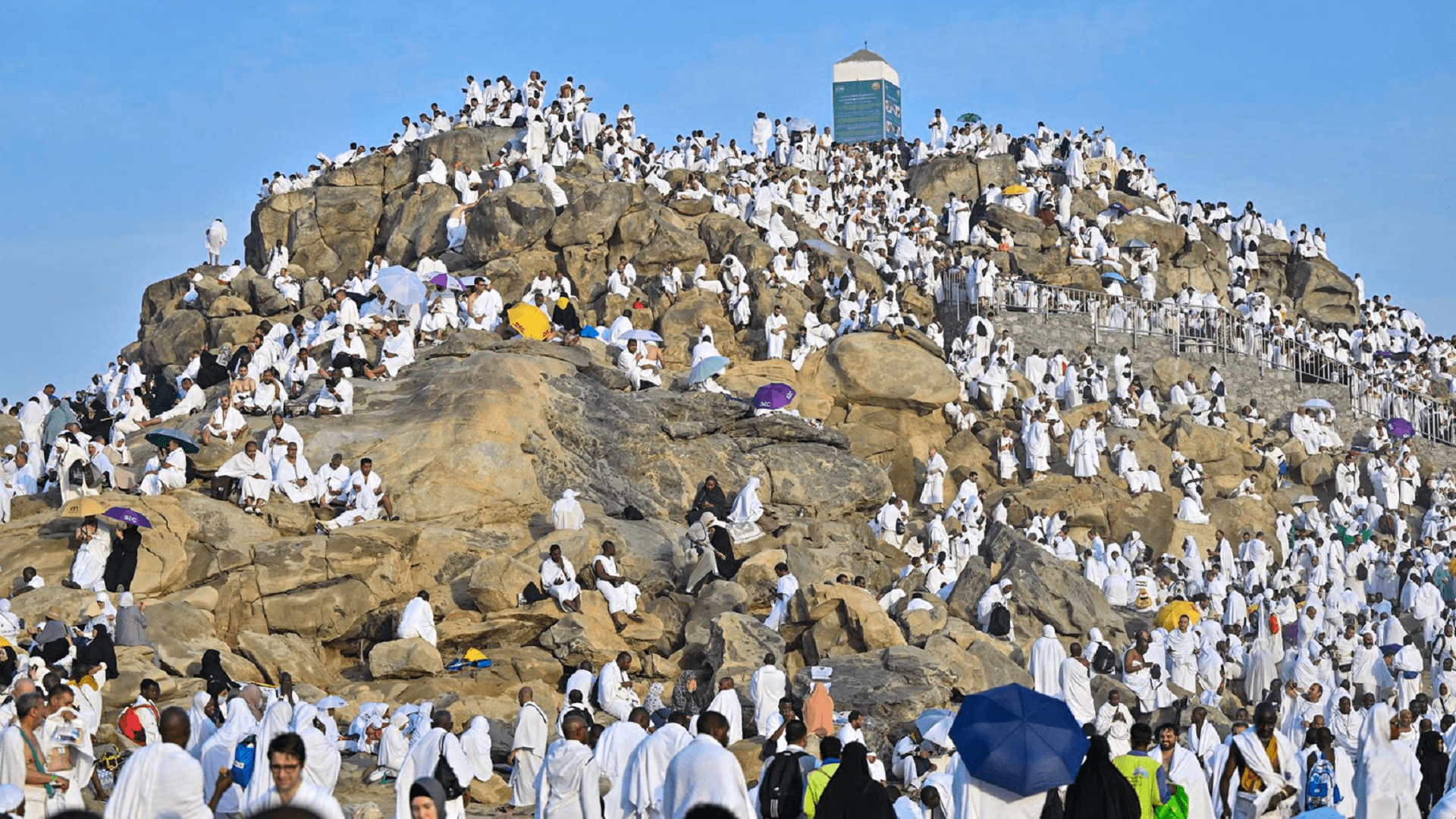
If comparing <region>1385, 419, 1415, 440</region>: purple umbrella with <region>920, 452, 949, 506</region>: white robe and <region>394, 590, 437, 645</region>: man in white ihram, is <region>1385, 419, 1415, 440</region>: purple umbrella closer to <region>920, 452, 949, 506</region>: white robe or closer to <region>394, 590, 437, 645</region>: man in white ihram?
<region>920, 452, 949, 506</region>: white robe

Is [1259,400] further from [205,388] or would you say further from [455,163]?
[205,388]

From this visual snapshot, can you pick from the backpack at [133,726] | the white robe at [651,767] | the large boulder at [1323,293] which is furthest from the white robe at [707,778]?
the large boulder at [1323,293]

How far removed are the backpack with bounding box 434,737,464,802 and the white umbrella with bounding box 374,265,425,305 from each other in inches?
613

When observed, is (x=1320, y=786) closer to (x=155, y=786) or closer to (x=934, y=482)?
(x=155, y=786)

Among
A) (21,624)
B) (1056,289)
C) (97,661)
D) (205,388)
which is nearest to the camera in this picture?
(97,661)

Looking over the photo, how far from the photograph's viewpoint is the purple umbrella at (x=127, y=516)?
58.4ft

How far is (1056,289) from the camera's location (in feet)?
116

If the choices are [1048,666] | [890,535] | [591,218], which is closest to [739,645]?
[1048,666]

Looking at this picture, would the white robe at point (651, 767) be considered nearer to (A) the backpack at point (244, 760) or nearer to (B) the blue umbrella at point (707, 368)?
(A) the backpack at point (244, 760)

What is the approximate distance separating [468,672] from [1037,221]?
2473 centimetres

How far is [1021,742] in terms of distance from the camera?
8.72 metres

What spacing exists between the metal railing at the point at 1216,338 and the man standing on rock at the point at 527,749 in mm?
22320

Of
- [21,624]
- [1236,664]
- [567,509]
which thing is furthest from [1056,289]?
[21,624]

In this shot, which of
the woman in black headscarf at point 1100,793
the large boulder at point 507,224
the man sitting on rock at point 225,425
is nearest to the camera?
the woman in black headscarf at point 1100,793
